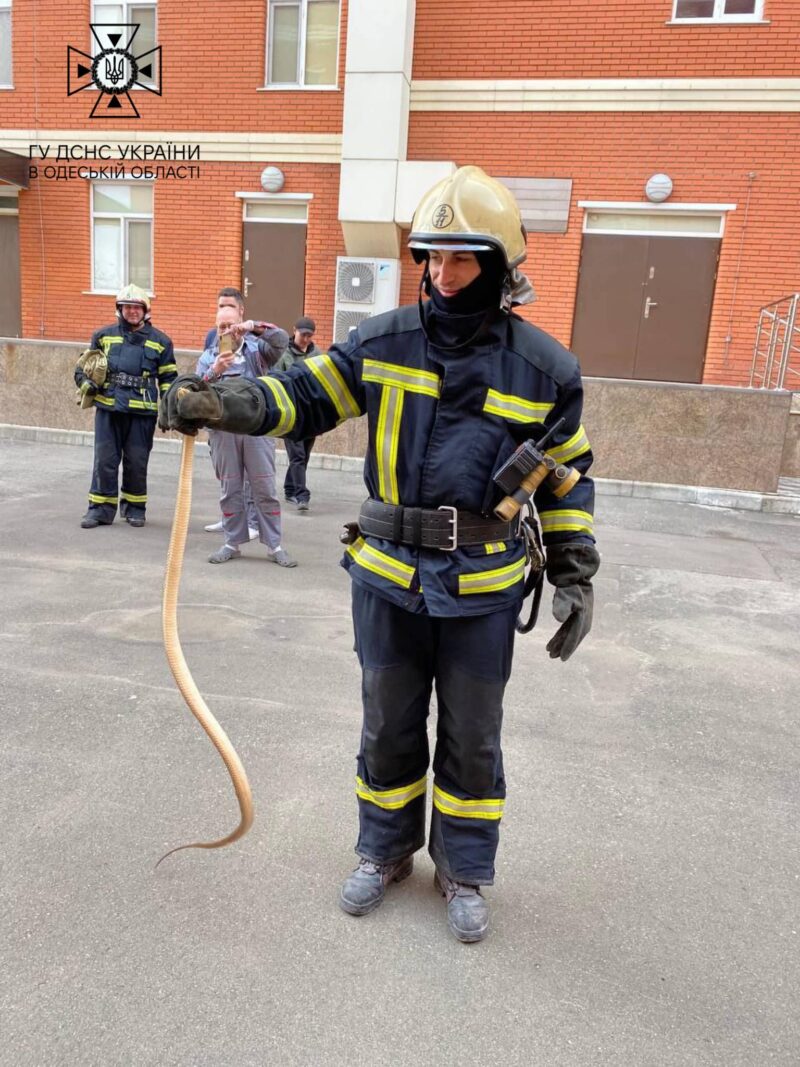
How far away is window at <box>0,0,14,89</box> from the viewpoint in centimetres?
1452

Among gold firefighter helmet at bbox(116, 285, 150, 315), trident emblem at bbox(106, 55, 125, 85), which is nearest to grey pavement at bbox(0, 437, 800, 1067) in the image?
gold firefighter helmet at bbox(116, 285, 150, 315)

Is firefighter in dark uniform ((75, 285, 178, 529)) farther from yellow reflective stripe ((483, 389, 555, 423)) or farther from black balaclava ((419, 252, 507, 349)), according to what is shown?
yellow reflective stripe ((483, 389, 555, 423))

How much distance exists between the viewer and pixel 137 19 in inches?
548

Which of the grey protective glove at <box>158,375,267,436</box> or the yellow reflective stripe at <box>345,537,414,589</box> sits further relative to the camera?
the yellow reflective stripe at <box>345,537,414,589</box>

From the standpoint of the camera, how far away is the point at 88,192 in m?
14.6

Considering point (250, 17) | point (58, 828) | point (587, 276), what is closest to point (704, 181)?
point (587, 276)

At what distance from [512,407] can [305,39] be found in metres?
13.5

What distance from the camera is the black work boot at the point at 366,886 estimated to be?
2.56 m

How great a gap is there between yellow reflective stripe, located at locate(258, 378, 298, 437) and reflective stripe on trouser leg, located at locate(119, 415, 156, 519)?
17.6 ft

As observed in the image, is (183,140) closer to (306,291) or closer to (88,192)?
(88,192)

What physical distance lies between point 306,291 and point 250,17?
426 cm

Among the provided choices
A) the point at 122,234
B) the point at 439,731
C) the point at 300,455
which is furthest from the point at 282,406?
the point at 122,234

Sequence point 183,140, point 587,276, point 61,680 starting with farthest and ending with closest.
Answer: point 183,140 → point 587,276 → point 61,680

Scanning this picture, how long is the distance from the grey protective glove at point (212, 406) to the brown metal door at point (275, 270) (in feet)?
39.4
